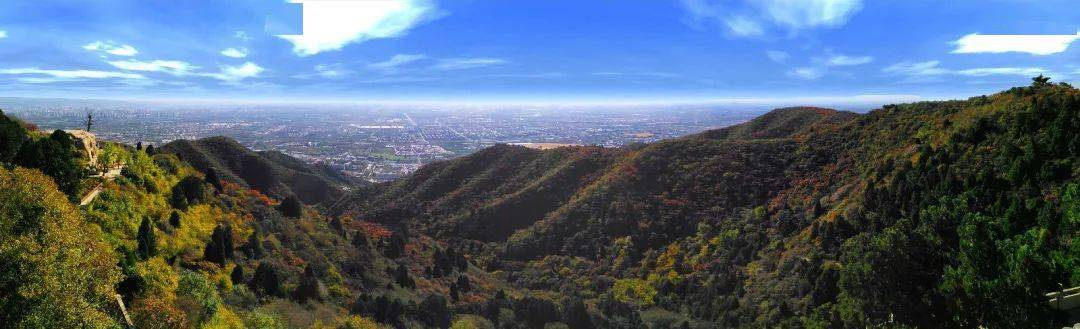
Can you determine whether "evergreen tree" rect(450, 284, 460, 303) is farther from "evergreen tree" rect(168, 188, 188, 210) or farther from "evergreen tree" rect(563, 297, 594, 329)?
"evergreen tree" rect(168, 188, 188, 210)

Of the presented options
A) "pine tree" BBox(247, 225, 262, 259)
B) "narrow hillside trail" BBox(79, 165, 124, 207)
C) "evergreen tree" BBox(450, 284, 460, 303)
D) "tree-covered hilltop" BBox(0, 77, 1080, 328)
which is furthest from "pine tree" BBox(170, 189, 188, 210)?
"evergreen tree" BBox(450, 284, 460, 303)

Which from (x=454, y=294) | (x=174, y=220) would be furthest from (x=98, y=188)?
(x=454, y=294)

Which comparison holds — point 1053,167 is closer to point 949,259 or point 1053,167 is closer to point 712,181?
point 949,259

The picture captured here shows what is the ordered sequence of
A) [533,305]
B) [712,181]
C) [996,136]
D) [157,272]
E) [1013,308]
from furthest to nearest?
[712,181] < [533,305] < [996,136] < [157,272] < [1013,308]

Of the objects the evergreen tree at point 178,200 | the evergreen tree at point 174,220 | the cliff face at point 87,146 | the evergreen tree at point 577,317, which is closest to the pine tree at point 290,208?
the evergreen tree at point 178,200

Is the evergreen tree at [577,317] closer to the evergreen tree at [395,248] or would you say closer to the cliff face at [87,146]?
the evergreen tree at [395,248]

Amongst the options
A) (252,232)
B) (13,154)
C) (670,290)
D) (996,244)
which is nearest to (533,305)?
(670,290)
